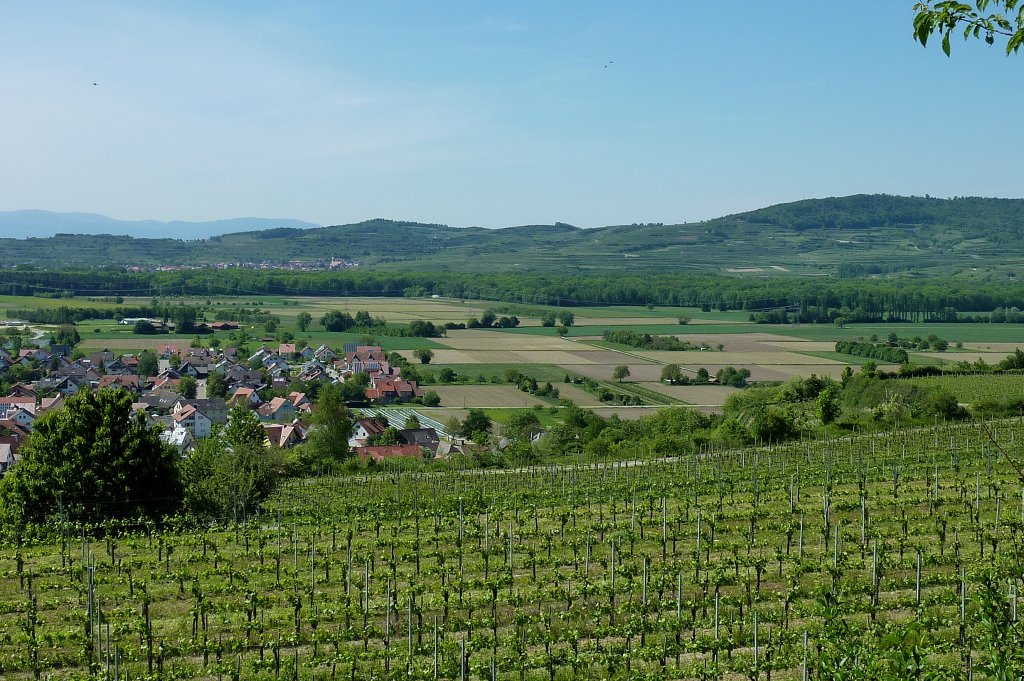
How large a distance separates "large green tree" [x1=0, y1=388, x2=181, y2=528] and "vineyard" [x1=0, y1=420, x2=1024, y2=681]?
939 mm

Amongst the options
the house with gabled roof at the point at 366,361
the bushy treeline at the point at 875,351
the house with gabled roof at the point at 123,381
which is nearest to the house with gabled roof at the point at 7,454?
the house with gabled roof at the point at 123,381

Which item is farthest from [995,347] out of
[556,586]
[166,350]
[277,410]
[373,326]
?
[556,586]

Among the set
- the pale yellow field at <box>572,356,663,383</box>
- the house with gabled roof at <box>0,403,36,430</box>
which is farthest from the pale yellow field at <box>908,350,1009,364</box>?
the house with gabled roof at <box>0,403,36,430</box>

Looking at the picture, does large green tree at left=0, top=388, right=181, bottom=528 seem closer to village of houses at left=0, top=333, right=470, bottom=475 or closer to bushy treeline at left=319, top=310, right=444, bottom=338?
village of houses at left=0, top=333, right=470, bottom=475

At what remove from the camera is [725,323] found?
342 ft

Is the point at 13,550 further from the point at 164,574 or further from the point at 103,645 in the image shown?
the point at 103,645

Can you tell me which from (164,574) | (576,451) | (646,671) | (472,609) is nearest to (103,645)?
(164,574)

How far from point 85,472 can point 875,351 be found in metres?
62.0

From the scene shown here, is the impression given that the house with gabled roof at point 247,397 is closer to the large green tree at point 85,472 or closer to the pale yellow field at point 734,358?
the pale yellow field at point 734,358

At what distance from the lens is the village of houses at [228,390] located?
4556cm

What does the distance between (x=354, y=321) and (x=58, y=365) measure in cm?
3218

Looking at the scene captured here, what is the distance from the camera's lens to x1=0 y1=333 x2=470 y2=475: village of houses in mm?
45562

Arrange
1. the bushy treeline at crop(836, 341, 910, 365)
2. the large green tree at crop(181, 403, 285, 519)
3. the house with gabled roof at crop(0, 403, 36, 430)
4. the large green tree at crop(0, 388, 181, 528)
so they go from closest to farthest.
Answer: the large green tree at crop(0, 388, 181, 528) < the large green tree at crop(181, 403, 285, 519) < the house with gabled roof at crop(0, 403, 36, 430) < the bushy treeline at crop(836, 341, 910, 365)

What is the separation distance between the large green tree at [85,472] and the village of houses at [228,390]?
15711 mm
